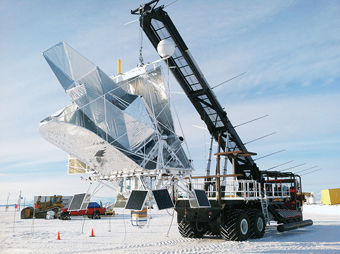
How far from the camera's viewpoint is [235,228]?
43.7 feet

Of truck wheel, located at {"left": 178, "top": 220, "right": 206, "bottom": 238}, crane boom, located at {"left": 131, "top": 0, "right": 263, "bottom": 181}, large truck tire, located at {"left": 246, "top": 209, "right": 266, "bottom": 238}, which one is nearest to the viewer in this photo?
crane boom, located at {"left": 131, "top": 0, "right": 263, "bottom": 181}

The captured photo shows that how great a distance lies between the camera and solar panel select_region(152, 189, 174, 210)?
9822mm

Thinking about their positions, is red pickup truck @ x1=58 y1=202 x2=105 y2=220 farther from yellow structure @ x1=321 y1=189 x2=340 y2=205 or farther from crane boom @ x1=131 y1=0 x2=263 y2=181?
yellow structure @ x1=321 y1=189 x2=340 y2=205

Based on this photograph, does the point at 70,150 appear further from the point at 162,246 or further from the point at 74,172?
the point at 162,246

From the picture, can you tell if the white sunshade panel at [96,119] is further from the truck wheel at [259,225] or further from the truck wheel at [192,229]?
the truck wheel at [259,225]

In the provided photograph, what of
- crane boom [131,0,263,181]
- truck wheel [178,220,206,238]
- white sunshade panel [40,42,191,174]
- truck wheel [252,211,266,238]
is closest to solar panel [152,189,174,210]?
white sunshade panel [40,42,191,174]

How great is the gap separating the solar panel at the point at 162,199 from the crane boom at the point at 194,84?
16.0 feet

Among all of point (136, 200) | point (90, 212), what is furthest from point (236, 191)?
point (90, 212)

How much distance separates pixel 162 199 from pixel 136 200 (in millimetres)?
808

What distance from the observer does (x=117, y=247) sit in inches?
490

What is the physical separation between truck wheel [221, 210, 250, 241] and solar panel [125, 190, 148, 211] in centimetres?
520

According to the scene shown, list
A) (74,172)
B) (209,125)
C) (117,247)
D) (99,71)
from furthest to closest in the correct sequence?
(209,125) < (74,172) < (117,247) < (99,71)

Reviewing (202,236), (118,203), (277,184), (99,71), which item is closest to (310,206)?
(277,184)

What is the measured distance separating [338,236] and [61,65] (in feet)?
46.9
